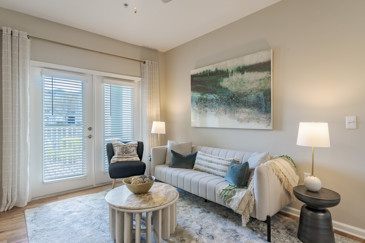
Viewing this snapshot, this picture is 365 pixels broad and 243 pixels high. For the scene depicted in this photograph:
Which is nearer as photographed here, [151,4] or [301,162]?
[301,162]

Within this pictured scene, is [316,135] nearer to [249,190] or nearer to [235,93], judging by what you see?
[249,190]

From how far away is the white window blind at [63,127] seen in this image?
322 centimetres

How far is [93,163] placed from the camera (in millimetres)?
3723

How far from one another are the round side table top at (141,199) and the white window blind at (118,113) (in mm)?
1942

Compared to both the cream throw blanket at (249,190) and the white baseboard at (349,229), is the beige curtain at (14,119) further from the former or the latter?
the white baseboard at (349,229)

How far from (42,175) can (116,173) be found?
3.91 feet

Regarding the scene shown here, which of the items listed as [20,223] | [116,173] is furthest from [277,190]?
[20,223]

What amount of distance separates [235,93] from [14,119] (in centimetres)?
333

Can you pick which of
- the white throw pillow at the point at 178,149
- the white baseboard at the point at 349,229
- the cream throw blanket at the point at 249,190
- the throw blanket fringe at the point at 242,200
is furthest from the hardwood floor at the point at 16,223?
the white throw pillow at the point at 178,149

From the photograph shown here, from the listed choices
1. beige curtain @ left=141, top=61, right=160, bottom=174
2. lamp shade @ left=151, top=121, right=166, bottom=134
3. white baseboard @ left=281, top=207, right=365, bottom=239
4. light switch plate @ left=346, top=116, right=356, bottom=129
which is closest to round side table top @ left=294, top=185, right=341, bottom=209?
white baseboard @ left=281, top=207, right=365, bottom=239

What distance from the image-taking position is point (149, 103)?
428cm

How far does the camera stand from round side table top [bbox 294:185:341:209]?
1.80 meters

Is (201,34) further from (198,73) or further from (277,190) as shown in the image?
(277,190)

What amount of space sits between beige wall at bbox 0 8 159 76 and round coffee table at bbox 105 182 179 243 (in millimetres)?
2552
